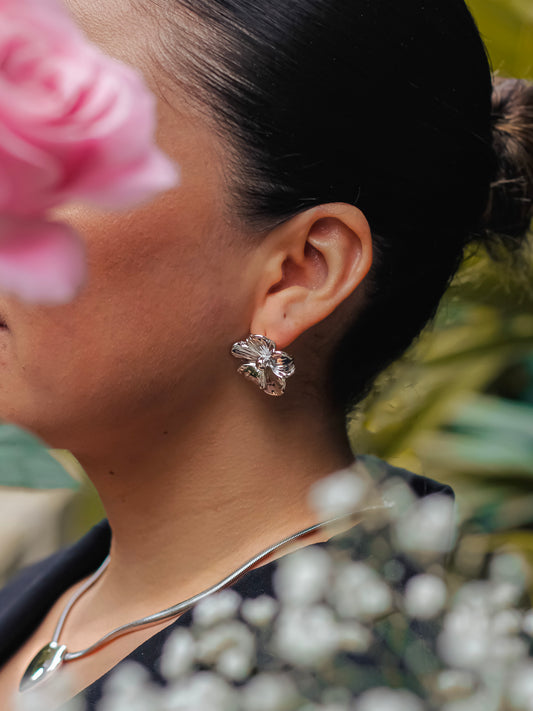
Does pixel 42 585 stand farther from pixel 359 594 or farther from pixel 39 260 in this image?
pixel 39 260

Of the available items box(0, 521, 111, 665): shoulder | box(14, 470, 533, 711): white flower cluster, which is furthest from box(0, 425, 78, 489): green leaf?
box(0, 521, 111, 665): shoulder

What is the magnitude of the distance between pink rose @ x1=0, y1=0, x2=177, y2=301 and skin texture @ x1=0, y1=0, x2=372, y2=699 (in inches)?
21.2

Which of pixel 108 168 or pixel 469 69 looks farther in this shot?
pixel 469 69

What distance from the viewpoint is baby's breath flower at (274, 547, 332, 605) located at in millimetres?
387

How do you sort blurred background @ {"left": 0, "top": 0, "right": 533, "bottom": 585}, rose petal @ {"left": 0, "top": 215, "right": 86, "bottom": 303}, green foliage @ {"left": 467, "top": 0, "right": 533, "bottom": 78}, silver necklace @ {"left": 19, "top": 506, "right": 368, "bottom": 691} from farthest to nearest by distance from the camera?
green foliage @ {"left": 467, "top": 0, "right": 533, "bottom": 78}, blurred background @ {"left": 0, "top": 0, "right": 533, "bottom": 585}, silver necklace @ {"left": 19, "top": 506, "right": 368, "bottom": 691}, rose petal @ {"left": 0, "top": 215, "right": 86, "bottom": 303}

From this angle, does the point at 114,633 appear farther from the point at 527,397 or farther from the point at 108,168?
the point at 108,168

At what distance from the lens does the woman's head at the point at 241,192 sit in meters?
0.76

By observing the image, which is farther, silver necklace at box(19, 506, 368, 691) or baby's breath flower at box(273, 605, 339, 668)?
silver necklace at box(19, 506, 368, 691)

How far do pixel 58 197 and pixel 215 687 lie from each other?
233mm

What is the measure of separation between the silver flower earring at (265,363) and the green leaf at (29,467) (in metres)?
0.30

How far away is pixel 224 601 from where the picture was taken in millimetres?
416

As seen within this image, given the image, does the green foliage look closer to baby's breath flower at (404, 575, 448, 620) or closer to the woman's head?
the woman's head

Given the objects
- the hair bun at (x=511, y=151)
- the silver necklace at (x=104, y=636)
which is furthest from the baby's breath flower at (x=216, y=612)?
the hair bun at (x=511, y=151)

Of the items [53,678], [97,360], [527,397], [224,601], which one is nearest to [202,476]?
[97,360]
